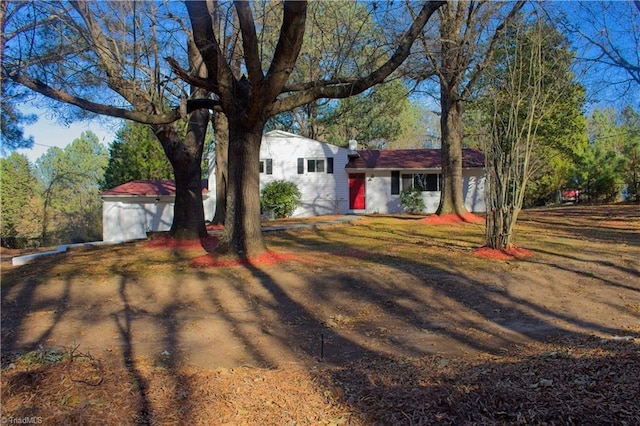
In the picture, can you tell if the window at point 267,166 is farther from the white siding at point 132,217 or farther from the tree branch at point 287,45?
the tree branch at point 287,45

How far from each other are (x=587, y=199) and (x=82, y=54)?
34.1 m

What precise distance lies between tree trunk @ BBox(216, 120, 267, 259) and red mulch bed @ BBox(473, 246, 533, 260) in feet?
16.9

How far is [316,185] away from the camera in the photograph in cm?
2770

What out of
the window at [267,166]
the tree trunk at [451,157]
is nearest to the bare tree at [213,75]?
the tree trunk at [451,157]

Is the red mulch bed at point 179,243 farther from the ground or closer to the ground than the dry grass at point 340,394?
farther from the ground

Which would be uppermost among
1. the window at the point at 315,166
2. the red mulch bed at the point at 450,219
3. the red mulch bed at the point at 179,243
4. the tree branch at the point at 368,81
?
the tree branch at the point at 368,81

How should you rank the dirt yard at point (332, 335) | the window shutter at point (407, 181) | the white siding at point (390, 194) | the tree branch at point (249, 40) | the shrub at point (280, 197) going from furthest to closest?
the window shutter at point (407, 181), the white siding at point (390, 194), the shrub at point (280, 197), the tree branch at point (249, 40), the dirt yard at point (332, 335)

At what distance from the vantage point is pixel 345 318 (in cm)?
717

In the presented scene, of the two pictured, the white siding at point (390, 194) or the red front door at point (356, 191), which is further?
the red front door at point (356, 191)

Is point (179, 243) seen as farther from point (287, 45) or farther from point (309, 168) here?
point (309, 168)

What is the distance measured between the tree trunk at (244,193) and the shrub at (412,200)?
55.1 ft

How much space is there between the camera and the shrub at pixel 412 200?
2661cm

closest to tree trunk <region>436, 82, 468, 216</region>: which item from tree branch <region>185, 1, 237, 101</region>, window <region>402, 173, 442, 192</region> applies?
window <region>402, 173, 442, 192</region>

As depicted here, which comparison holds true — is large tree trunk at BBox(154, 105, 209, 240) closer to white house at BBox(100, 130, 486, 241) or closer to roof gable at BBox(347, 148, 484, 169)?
white house at BBox(100, 130, 486, 241)
